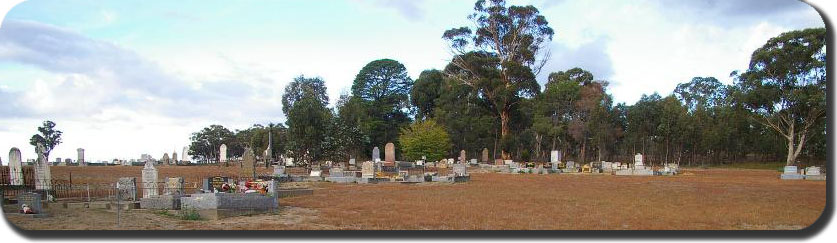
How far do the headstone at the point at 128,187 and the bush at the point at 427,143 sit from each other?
41515 mm

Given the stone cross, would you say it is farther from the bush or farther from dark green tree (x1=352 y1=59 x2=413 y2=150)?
dark green tree (x1=352 y1=59 x2=413 y2=150)

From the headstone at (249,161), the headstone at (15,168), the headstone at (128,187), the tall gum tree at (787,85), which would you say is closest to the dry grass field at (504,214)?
the headstone at (128,187)

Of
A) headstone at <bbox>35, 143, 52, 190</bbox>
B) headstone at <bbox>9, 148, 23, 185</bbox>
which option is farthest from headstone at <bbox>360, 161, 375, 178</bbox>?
headstone at <bbox>9, 148, 23, 185</bbox>

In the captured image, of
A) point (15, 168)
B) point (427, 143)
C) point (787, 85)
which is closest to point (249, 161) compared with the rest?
point (15, 168)

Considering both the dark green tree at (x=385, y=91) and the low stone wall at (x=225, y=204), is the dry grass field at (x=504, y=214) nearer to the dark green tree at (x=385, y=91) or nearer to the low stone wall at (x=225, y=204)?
the low stone wall at (x=225, y=204)

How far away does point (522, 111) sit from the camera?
64.4 metres

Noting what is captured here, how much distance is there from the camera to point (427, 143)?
56406mm

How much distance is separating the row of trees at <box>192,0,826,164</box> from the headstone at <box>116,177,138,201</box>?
2571cm

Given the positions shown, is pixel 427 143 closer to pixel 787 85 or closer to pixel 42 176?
pixel 787 85

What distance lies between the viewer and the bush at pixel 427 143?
56469 mm

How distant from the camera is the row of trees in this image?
43250 mm

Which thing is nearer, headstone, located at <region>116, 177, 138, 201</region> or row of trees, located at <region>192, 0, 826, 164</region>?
headstone, located at <region>116, 177, 138, 201</region>

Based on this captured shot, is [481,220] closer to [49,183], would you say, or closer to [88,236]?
[88,236]

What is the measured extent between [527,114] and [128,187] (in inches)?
2105
